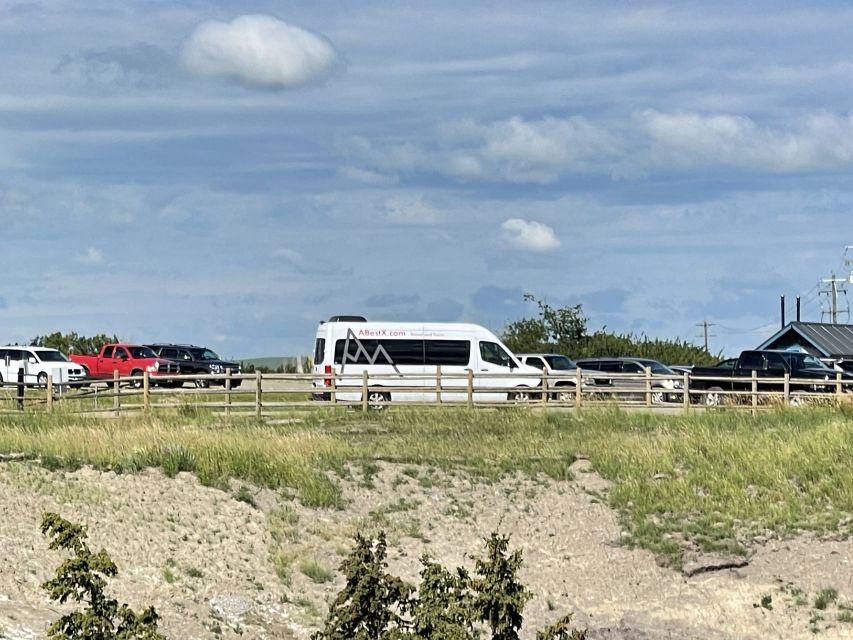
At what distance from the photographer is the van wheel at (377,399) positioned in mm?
32312

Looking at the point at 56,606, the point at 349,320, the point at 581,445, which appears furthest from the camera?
the point at 349,320

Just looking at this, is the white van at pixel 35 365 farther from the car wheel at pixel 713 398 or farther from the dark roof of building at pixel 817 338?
the dark roof of building at pixel 817 338

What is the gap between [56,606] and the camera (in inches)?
655

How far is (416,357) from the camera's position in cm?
3462

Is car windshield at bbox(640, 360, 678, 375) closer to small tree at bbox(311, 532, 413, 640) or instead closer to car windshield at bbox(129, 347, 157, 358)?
car windshield at bbox(129, 347, 157, 358)

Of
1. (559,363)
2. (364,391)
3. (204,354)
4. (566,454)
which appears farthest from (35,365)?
(566,454)

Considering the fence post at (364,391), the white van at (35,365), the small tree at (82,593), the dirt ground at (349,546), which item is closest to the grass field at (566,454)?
the dirt ground at (349,546)

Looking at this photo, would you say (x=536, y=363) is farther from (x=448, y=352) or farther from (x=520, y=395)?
(x=448, y=352)

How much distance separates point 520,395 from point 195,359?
18.6m

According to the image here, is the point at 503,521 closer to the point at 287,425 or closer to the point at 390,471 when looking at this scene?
the point at 390,471

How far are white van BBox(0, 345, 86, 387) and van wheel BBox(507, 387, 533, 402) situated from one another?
17664 mm

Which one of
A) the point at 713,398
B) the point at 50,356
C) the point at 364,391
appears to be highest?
the point at 50,356

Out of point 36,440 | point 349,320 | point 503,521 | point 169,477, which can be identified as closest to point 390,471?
point 503,521

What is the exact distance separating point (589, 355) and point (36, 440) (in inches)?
1698
